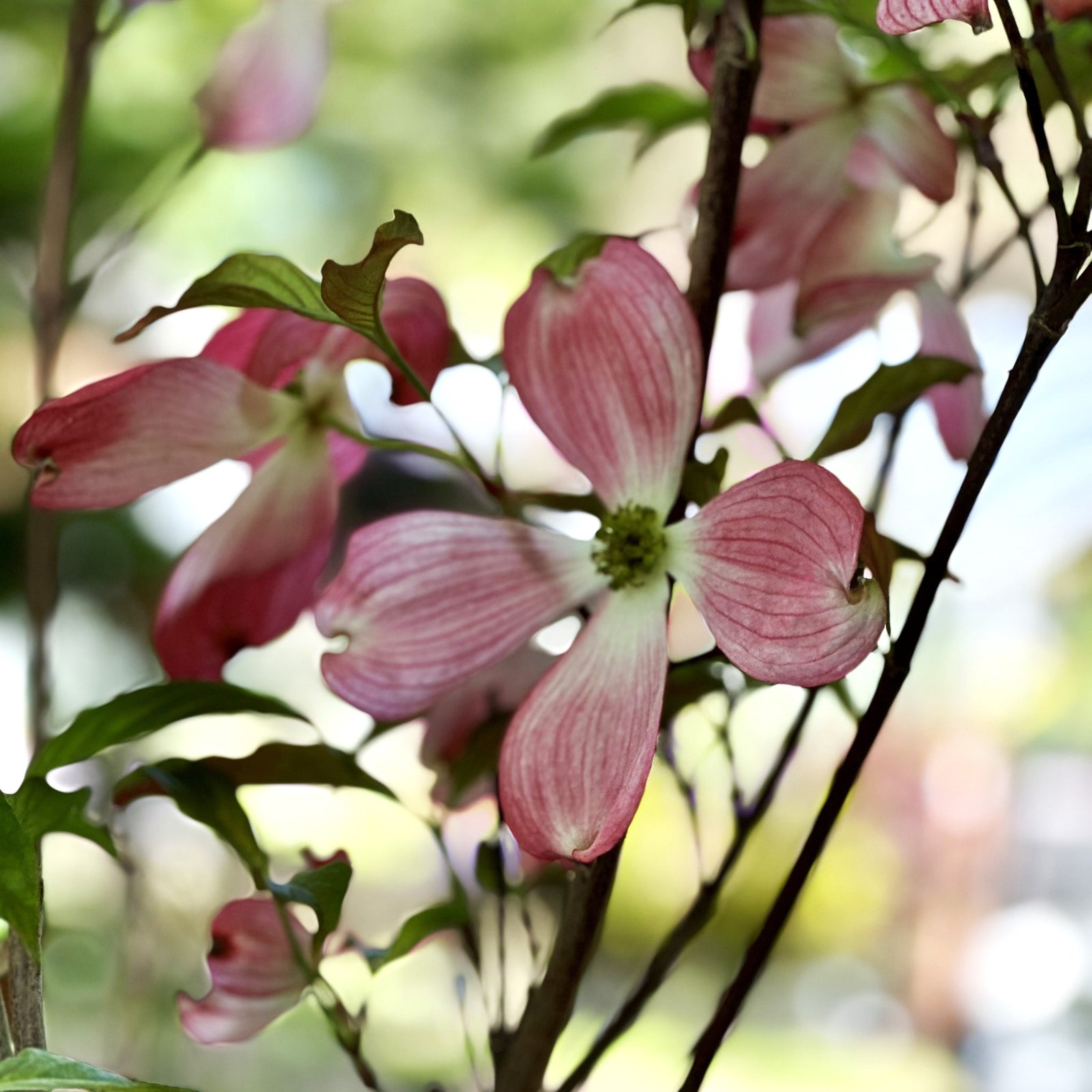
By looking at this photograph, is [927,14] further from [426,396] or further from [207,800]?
[207,800]

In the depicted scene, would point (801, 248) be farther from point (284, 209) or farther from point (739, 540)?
point (284, 209)

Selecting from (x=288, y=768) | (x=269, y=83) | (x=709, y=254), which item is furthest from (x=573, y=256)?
(x=269, y=83)

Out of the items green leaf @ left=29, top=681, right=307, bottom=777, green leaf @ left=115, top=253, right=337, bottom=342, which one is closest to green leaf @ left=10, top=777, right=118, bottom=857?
green leaf @ left=29, top=681, right=307, bottom=777

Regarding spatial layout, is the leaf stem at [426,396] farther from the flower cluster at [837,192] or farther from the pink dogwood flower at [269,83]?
the pink dogwood flower at [269,83]

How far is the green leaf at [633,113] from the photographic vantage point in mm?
413

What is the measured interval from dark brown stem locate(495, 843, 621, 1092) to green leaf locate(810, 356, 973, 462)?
0.11 m

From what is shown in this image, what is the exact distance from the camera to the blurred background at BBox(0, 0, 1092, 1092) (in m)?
0.92

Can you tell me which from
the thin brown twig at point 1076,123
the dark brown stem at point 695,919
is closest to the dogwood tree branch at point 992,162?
the thin brown twig at point 1076,123

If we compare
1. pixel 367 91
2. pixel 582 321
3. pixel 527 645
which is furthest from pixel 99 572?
pixel 582 321

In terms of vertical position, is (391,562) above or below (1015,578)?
below

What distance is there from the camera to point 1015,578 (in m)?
1.16

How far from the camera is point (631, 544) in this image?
0.30m

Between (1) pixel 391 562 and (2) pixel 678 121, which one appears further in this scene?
(2) pixel 678 121

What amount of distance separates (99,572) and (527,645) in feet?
2.25
